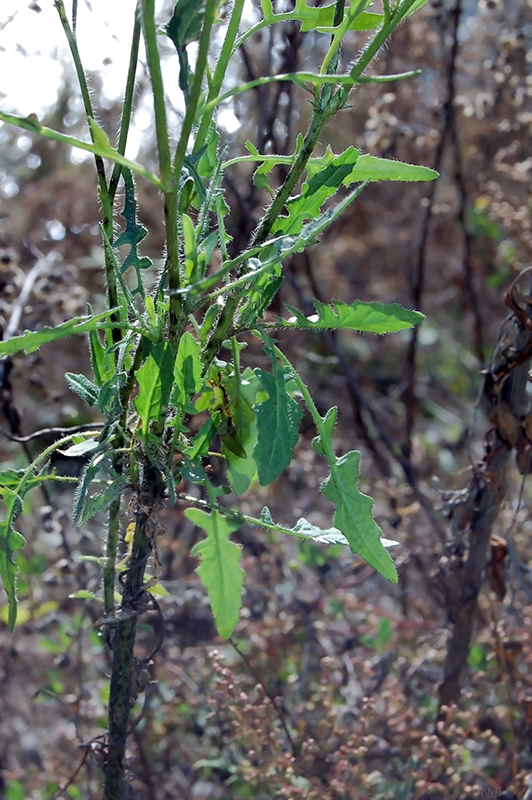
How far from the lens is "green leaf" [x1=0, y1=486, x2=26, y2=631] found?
1.18 meters

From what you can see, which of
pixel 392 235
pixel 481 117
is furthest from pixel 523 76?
pixel 392 235

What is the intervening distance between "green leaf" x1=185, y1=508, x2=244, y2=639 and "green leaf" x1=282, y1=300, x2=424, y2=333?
33 centimetres

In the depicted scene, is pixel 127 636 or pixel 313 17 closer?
pixel 313 17

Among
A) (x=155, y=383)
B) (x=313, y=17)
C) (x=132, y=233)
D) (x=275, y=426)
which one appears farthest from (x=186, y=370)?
(x=313, y=17)

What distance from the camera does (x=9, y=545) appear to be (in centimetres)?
121

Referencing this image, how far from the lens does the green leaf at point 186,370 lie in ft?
3.48

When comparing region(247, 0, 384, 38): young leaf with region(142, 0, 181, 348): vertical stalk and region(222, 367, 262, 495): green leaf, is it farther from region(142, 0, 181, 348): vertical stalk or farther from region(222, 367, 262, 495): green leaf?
region(222, 367, 262, 495): green leaf

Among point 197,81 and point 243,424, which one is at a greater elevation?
point 197,81

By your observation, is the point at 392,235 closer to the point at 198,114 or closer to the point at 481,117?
the point at 481,117

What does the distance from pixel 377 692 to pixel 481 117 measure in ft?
7.79

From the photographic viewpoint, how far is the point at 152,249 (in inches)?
192

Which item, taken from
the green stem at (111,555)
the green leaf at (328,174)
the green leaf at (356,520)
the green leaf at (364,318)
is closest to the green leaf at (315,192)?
the green leaf at (328,174)

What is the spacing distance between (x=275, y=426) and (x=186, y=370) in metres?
0.15

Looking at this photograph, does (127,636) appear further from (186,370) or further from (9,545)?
(186,370)
